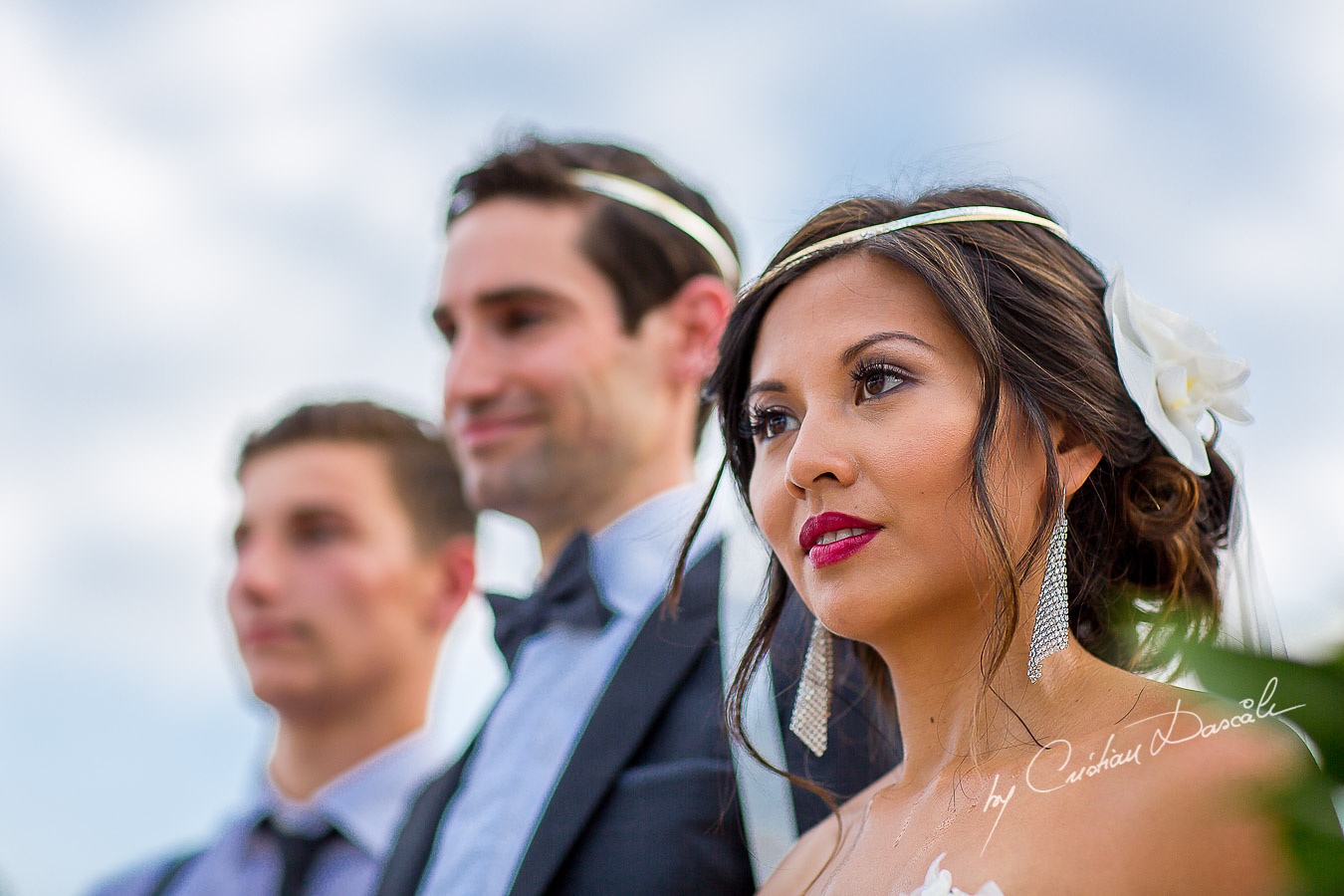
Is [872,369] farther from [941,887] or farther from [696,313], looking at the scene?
[696,313]

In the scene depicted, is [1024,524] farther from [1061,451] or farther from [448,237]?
[448,237]

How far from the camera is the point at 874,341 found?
7.42 feet

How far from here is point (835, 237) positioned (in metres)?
2.51

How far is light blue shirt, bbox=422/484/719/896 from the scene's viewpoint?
3307mm

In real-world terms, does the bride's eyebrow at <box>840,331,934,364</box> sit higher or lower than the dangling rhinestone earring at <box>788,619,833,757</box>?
higher

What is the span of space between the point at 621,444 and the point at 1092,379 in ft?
6.52

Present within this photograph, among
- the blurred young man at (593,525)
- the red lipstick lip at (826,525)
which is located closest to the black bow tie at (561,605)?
the blurred young man at (593,525)

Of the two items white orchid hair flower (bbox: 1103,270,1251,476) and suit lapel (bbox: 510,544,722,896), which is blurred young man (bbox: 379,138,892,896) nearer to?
suit lapel (bbox: 510,544,722,896)

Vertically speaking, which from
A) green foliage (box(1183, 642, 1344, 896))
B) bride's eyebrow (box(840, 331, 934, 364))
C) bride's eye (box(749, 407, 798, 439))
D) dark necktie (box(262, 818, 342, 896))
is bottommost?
dark necktie (box(262, 818, 342, 896))

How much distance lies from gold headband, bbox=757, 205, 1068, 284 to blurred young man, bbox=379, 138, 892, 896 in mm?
1040

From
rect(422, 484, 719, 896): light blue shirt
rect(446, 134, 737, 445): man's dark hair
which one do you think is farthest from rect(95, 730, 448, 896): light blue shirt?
rect(446, 134, 737, 445): man's dark hair

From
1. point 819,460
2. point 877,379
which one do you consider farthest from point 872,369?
point 819,460

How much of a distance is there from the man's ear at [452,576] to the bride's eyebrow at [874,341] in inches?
130

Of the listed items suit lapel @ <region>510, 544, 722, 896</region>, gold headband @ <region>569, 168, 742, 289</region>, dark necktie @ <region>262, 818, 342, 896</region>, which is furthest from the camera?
dark necktie @ <region>262, 818, 342, 896</region>
